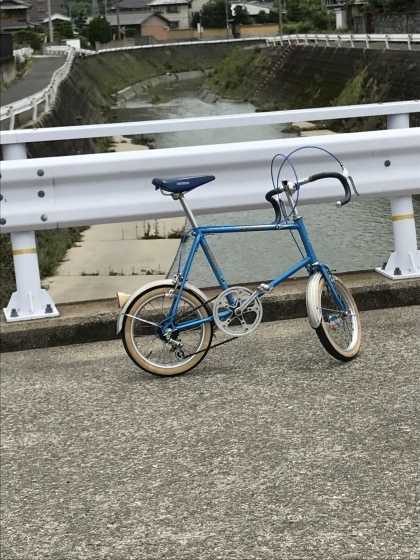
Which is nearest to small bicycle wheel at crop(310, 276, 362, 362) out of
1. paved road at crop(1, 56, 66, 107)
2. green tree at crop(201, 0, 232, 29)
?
paved road at crop(1, 56, 66, 107)

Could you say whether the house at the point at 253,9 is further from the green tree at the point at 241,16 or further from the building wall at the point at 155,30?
the building wall at the point at 155,30

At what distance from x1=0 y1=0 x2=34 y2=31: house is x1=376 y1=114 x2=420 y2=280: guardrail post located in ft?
503

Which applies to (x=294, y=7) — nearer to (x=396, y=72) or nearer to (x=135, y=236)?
(x=396, y=72)

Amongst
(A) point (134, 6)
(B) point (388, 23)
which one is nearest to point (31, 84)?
(B) point (388, 23)

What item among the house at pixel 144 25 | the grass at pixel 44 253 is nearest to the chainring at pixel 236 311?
the grass at pixel 44 253

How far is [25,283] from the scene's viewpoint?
5086 millimetres

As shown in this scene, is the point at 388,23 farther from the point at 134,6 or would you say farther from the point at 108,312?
the point at 134,6

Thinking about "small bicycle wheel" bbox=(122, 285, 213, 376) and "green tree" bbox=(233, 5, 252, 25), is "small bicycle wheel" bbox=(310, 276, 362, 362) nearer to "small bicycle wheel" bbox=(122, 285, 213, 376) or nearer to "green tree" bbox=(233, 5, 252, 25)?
"small bicycle wheel" bbox=(122, 285, 213, 376)

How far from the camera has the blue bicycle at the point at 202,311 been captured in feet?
14.0

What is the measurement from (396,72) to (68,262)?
80.0 feet

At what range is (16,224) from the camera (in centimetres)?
502

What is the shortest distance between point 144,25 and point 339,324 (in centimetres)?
15740

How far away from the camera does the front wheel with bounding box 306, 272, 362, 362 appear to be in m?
4.32

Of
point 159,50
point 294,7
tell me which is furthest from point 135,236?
point 294,7
